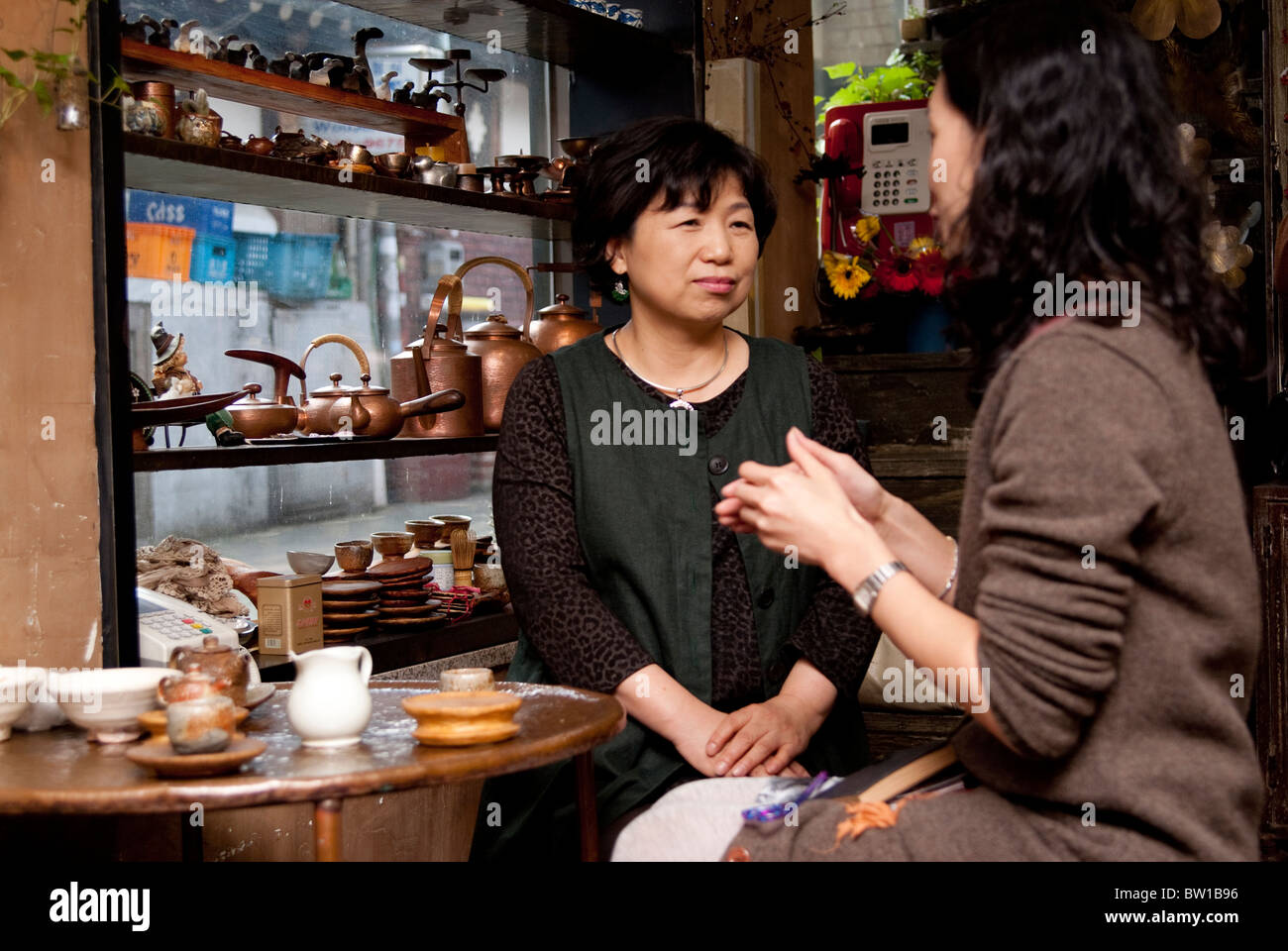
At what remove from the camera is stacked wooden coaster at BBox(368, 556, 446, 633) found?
2977 mm

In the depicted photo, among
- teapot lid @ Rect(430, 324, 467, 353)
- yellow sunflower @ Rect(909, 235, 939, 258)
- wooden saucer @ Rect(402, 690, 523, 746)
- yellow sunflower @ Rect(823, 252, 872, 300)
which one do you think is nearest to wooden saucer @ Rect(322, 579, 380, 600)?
teapot lid @ Rect(430, 324, 467, 353)

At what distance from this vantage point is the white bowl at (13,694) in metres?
1.70

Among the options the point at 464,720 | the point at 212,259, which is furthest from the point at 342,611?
the point at 464,720

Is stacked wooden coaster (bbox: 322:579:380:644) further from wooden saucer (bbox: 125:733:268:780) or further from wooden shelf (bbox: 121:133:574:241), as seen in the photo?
wooden saucer (bbox: 125:733:268:780)

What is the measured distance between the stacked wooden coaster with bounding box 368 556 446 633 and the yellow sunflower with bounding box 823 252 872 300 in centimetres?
184

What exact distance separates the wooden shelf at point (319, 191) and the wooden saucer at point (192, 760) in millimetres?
1346

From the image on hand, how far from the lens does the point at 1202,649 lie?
1268mm

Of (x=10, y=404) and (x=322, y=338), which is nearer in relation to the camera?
(x=10, y=404)

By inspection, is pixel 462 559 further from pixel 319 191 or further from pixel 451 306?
pixel 319 191
